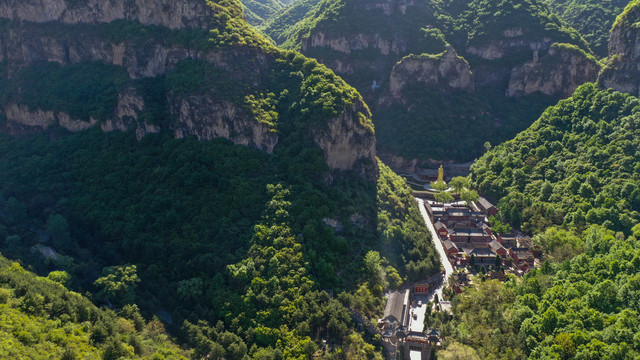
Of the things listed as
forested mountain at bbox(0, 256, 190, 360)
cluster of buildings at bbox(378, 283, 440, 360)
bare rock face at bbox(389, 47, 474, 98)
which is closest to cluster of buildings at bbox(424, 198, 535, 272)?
cluster of buildings at bbox(378, 283, 440, 360)

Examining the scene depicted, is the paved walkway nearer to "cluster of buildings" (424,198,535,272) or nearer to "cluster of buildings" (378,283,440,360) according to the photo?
"cluster of buildings" (424,198,535,272)

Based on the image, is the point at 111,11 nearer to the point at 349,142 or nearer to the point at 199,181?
the point at 199,181

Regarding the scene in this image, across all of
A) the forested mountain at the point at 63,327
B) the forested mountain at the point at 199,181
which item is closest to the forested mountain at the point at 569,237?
the forested mountain at the point at 199,181

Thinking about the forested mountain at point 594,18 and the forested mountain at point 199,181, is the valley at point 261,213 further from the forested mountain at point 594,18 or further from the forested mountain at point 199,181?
the forested mountain at point 594,18

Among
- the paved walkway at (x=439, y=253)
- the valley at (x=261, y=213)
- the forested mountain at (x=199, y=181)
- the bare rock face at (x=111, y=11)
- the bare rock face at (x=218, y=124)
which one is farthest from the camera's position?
the bare rock face at (x=111, y=11)

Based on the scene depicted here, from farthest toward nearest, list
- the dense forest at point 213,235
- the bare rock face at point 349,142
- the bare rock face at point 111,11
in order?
the bare rock face at point 111,11 < the bare rock face at point 349,142 < the dense forest at point 213,235

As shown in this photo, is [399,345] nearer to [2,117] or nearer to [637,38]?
[2,117]

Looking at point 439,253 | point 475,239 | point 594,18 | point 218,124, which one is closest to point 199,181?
point 218,124

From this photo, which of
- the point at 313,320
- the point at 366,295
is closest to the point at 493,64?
the point at 366,295
